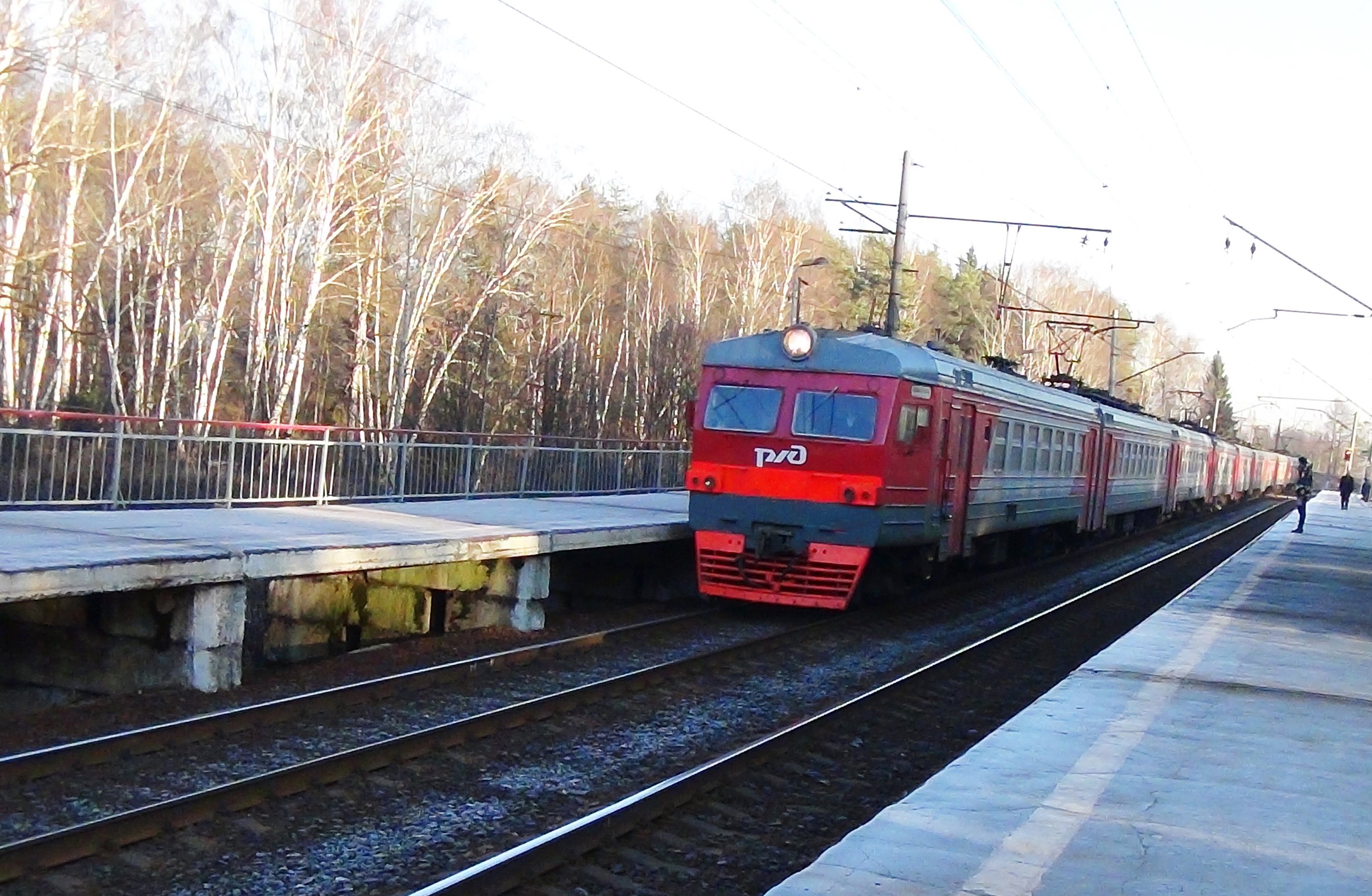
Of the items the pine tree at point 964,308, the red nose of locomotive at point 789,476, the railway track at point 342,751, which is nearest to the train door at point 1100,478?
the red nose of locomotive at point 789,476

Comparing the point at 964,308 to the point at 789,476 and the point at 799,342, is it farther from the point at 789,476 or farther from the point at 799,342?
the point at 789,476

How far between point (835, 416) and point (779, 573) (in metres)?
1.68

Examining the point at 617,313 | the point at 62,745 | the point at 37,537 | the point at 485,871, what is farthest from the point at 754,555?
the point at 617,313

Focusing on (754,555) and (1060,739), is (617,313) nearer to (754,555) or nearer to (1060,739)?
(754,555)

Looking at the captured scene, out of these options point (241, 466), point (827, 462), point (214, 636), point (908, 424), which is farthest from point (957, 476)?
point (214, 636)

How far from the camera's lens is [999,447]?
18.3m

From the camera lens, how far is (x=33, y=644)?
10352mm

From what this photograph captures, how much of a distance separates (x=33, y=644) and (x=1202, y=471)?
41923 mm

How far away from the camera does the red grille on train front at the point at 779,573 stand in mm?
14555

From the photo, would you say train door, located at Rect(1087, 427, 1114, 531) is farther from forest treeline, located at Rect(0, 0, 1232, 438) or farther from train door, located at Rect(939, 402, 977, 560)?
train door, located at Rect(939, 402, 977, 560)

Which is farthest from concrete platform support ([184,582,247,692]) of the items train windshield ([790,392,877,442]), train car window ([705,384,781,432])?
train windshield ([790,392,877,442])

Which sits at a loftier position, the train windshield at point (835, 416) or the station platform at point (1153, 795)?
the train windshield at point (835, 416)

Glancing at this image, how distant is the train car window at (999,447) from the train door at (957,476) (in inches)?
37.4

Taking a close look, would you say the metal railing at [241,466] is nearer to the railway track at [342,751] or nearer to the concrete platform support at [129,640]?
the concrete platform support at [129,640]
